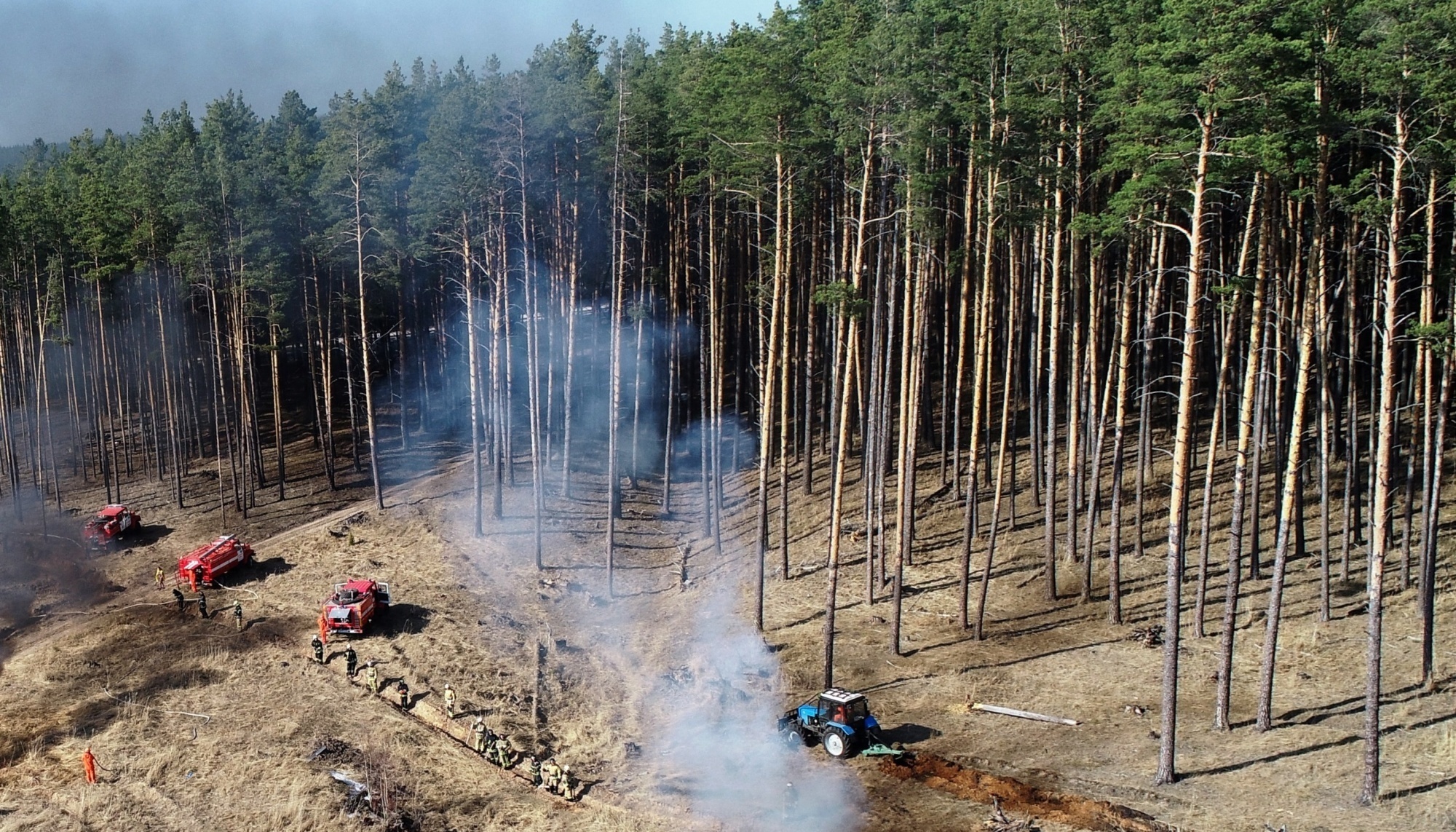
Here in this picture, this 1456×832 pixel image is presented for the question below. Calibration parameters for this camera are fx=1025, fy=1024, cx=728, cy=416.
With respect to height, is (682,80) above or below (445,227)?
above

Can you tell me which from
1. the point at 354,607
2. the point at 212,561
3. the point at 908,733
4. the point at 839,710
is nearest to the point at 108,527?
the point at 212,561

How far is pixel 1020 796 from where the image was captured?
18.6 metres

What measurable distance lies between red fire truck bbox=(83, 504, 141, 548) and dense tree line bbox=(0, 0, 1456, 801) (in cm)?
445

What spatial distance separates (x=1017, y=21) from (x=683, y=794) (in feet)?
62.9

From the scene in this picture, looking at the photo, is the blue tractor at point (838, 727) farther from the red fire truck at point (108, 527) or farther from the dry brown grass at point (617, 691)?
the red fire truck at point (108, 527)

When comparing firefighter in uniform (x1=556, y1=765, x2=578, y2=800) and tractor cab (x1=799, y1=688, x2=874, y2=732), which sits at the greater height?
tractor cab (x1=799, y1=688, x2=874, y2=732)

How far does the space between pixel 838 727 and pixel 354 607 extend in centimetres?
1492

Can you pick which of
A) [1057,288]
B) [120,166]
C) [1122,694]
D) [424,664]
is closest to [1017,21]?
[1057,288]

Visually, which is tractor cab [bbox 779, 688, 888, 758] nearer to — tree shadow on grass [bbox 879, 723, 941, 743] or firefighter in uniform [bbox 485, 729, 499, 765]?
tree shadow on grass [bbox 879, 723, 941, 743]

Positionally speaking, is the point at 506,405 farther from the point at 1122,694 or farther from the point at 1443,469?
the point at 1443,469

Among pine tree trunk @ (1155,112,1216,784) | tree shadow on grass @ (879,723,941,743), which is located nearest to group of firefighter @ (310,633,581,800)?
tree shadow on grass @ (879,723,941,743)

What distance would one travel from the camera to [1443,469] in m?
30.9

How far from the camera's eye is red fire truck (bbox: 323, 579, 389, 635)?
2852 centimetres

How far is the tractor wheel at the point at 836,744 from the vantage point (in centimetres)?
2080
